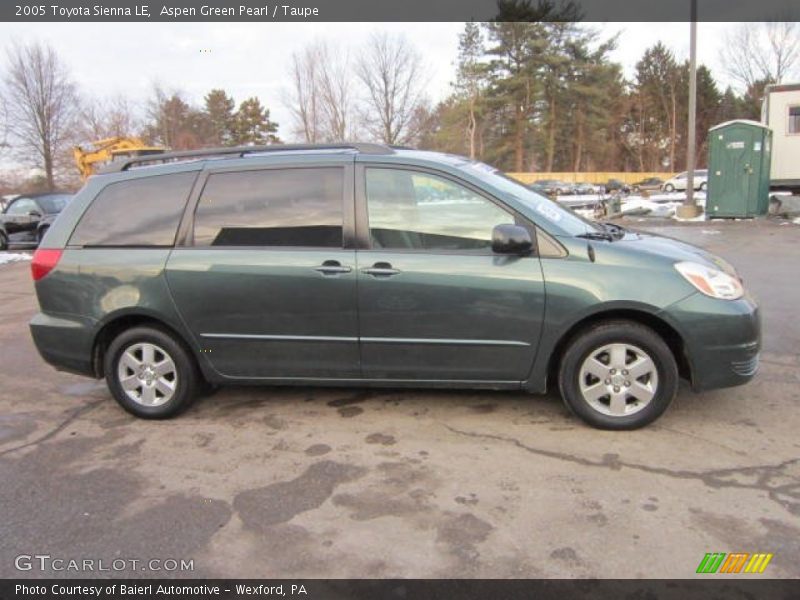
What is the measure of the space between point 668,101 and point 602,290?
6692cm

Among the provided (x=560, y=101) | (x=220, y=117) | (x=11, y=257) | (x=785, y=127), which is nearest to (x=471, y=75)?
(x=560, y=101)

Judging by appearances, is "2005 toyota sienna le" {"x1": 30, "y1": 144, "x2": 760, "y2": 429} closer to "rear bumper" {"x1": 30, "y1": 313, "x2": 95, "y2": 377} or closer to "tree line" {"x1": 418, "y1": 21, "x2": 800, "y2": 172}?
"rear bumper" {"x1": 30, "y1": 313, "x2": 95, "y2": 377}

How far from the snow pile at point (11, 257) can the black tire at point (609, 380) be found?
1451 centimetres

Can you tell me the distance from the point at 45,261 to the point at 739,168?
1655cm

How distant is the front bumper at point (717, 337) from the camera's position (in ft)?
11.8

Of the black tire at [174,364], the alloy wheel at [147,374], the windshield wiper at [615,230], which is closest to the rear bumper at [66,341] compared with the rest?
the black tire at [174,364]

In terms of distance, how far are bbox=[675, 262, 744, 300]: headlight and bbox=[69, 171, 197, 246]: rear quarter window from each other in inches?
Result: 129

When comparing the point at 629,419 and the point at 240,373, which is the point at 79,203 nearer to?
the point at 240,373

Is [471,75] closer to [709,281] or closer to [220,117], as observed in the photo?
[220,117]

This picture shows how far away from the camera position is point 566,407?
399 cm

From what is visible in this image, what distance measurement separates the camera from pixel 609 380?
12.2 ft

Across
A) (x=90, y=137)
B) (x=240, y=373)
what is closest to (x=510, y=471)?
(x=240, y=373)

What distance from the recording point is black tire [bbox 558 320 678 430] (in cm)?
365

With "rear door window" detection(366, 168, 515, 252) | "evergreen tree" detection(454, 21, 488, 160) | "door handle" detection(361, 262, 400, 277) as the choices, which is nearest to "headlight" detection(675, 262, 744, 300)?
"rear door window" detection(366, 168, 515, 252)
